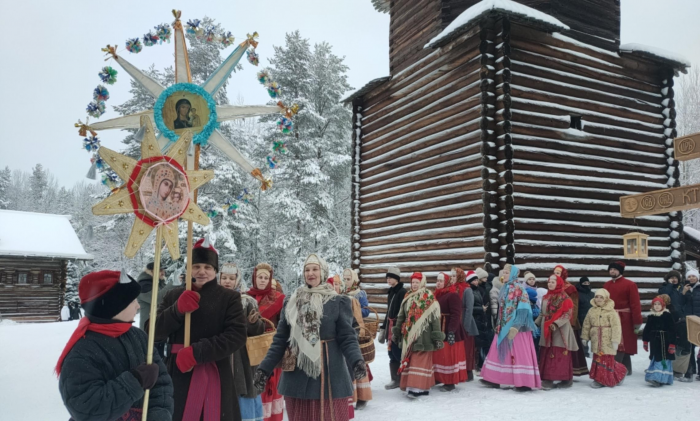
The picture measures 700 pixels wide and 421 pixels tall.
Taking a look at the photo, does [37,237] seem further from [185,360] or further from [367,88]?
[185,360]

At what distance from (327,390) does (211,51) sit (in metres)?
20.3

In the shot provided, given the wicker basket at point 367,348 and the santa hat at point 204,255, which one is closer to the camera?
the santa hat at point 204,255

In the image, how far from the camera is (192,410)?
153 inches

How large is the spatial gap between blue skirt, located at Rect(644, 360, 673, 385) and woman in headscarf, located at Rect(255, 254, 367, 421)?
6791mm

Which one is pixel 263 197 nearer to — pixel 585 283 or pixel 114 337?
pixel 585 283

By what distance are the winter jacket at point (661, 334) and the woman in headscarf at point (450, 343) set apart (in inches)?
131

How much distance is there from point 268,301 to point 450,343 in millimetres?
3489

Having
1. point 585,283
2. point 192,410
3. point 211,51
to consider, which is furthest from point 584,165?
point 211,51

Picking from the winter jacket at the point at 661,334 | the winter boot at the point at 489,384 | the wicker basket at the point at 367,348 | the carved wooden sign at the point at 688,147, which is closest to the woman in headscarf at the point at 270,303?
the wicker basket at the point at 367,348

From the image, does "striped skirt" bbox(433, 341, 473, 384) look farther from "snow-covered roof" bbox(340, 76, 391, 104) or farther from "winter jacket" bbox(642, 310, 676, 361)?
"snow-covered roof" bbox(340, 76, 391, 104)

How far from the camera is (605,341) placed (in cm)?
849

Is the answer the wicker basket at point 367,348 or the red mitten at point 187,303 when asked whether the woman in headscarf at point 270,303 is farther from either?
the red mitten at point 187,303

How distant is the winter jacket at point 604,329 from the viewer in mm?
8422

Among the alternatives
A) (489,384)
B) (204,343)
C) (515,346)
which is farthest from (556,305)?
(204,343)
